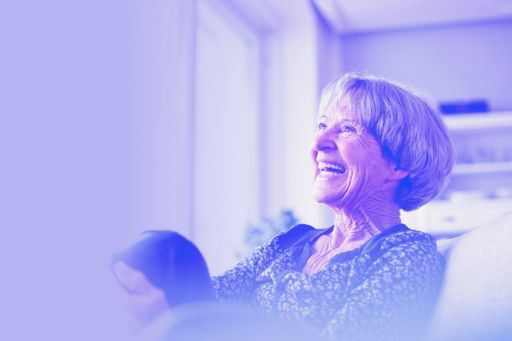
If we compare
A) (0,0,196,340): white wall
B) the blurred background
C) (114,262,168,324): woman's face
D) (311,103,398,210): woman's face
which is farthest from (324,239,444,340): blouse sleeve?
(0,0,196,340): white wall

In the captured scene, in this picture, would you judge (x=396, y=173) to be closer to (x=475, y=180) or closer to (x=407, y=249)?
(x=407, y=249)

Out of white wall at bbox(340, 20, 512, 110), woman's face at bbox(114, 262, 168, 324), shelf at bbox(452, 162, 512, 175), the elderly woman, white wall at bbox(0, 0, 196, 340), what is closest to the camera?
woman's face at bbox(114, 262, 168, 324)

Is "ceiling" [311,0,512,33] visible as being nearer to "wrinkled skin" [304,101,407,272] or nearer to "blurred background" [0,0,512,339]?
"blurred background" [0,0,512,339]

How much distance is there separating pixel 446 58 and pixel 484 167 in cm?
88

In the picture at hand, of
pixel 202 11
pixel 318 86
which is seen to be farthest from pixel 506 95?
pixel 202 11

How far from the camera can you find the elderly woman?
918 mm

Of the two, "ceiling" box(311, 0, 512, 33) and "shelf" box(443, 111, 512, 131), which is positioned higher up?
"ceiling" box(311, 0, 512, 33)

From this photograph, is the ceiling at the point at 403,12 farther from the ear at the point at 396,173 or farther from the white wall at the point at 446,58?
the ear at the point at 396,173

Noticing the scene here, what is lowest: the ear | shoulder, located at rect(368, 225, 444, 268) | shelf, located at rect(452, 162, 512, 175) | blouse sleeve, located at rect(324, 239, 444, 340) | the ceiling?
blouse sleeve, located at rect(324, 239, 444, 340)

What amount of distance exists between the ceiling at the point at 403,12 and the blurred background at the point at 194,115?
0.8 inches

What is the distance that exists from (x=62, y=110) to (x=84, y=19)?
13.6 inches

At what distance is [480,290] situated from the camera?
0.87 metres

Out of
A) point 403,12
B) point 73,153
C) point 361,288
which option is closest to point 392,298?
point 361,288

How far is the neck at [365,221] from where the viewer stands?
102 centimetres
